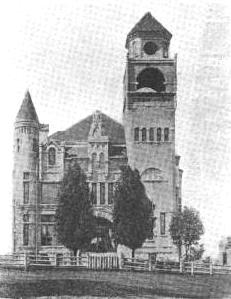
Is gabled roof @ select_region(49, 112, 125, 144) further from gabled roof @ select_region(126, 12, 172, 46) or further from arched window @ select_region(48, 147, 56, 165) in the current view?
gabled roof @ select_region(126, 12, 172, 46)

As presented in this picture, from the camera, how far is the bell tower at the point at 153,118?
44.1 meters

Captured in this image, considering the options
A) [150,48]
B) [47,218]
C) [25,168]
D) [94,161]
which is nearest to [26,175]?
[25,168]

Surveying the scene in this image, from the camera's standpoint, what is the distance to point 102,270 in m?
31.0

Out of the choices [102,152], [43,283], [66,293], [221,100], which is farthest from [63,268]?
[102,152]

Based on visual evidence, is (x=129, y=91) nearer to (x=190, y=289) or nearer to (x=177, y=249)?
(x=177, y=249)

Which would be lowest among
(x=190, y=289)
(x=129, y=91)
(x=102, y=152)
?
(x=190, y=289)

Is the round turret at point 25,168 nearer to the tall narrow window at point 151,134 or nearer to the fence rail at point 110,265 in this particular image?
the tall narrow window at point 151,134

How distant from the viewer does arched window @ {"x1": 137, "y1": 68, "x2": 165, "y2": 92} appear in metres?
46.2

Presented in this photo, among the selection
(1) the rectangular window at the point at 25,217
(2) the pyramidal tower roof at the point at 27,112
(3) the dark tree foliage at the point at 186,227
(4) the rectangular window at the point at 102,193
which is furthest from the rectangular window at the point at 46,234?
(3) the dark tree foliage at the point at 186,227

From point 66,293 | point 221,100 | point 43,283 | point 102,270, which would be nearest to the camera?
point 66,293

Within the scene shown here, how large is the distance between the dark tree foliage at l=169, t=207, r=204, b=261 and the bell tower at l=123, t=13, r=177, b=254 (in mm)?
804

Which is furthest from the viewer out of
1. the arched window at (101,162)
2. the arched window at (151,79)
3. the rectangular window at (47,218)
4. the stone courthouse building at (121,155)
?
the arched window at (151,79)

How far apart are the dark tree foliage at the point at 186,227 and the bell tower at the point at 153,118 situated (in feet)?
2.64

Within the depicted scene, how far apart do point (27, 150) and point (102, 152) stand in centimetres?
517
